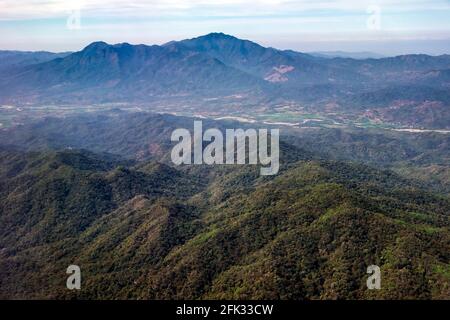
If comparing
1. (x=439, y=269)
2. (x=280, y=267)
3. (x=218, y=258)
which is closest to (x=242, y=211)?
(x=218, y=258)

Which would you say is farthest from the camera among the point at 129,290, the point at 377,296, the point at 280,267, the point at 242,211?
the point at 242,211

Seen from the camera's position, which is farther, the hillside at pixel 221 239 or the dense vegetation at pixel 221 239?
the hillside at pixel 221 239

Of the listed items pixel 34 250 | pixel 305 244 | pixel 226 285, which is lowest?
pixel 34 250

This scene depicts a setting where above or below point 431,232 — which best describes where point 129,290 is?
below

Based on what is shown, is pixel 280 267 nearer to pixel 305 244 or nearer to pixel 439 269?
pixel 305 244

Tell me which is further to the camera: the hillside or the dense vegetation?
the hillside

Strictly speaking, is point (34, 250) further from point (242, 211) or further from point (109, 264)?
point (242, 211)

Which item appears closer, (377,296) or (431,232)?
(377,296)

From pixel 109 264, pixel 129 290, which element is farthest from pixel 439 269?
pixel 109 264
